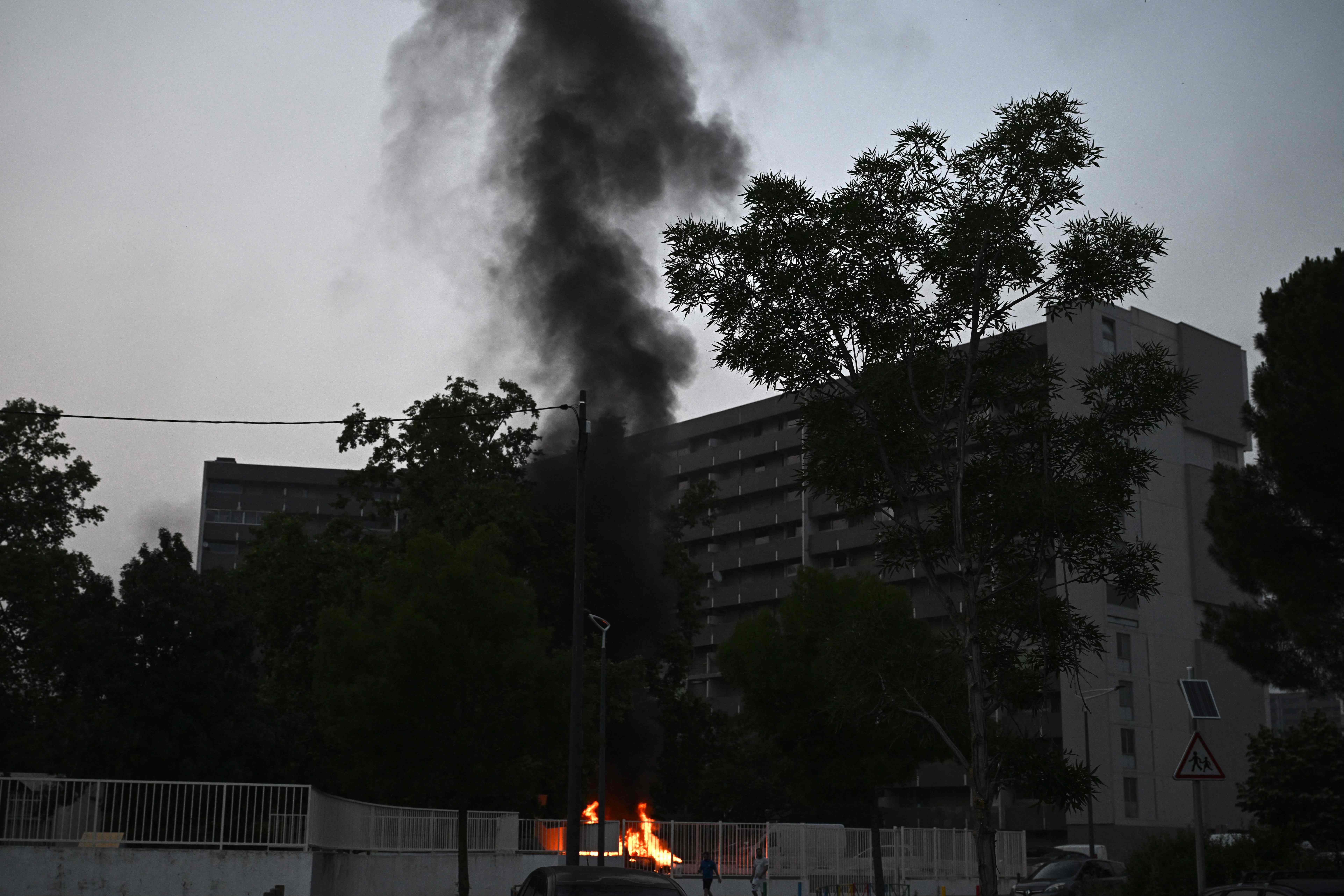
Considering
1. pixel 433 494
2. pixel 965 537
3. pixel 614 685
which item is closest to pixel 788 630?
pixel 614 685

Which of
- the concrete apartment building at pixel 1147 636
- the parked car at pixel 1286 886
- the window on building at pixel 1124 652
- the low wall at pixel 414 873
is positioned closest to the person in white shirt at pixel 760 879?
the low wall at pixel 414 873

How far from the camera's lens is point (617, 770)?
161 ft

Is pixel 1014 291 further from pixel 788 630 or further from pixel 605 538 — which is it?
pixel 605 538

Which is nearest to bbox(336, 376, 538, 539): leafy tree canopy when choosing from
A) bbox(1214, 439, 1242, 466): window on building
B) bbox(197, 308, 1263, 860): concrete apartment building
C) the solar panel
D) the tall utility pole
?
bbox(197, 308, 1263, 860): concrete apartment building

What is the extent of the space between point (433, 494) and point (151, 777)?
1599 cm

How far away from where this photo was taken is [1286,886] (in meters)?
14.9

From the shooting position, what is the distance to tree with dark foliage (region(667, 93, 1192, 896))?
16906 millimetres

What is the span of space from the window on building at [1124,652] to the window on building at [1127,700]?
2.53 feet

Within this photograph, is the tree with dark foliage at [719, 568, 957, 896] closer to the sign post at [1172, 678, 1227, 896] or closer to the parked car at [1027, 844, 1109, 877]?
the parked car at [1027, 844, 1109, 877]

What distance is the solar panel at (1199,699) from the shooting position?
14.6 m

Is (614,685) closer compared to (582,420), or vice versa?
(582,420)

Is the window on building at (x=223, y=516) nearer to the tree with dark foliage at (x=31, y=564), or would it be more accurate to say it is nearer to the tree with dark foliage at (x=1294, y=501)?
the tree with dark foliage at (x=31, y=564)

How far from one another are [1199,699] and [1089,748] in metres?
52.2

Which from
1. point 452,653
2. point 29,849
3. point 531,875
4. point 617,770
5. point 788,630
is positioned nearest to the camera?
point 531,875
